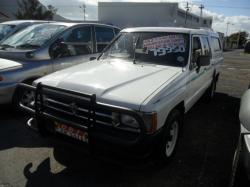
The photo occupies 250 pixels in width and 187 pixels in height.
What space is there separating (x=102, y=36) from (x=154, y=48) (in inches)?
110

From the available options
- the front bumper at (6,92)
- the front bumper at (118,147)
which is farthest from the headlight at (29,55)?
the front bumper at (118,147)

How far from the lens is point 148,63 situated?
419 cm

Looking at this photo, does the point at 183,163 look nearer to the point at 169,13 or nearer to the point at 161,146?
the point at 161,146

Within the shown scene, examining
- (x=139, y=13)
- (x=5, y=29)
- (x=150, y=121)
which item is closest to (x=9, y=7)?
(x=139, y=13)

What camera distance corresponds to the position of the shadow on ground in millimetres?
3166

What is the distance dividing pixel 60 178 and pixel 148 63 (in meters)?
2.19

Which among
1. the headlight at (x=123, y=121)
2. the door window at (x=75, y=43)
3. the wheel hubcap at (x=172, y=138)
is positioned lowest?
the wheel hubcap at (x=172, y=138)

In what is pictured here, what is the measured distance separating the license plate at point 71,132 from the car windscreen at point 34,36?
2.77m

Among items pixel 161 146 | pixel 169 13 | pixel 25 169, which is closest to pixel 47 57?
Result: pixel 25 169

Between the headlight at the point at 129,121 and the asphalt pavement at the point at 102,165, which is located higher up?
the headlight at the point at 129,121

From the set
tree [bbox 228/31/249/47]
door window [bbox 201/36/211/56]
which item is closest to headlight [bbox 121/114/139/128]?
door window [bbox 201/36/211/56]

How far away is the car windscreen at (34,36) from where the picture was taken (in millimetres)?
5504

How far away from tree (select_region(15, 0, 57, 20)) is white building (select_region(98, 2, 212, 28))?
45.1ft

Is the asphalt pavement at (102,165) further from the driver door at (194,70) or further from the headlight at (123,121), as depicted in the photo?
the driver door at (194,70)
